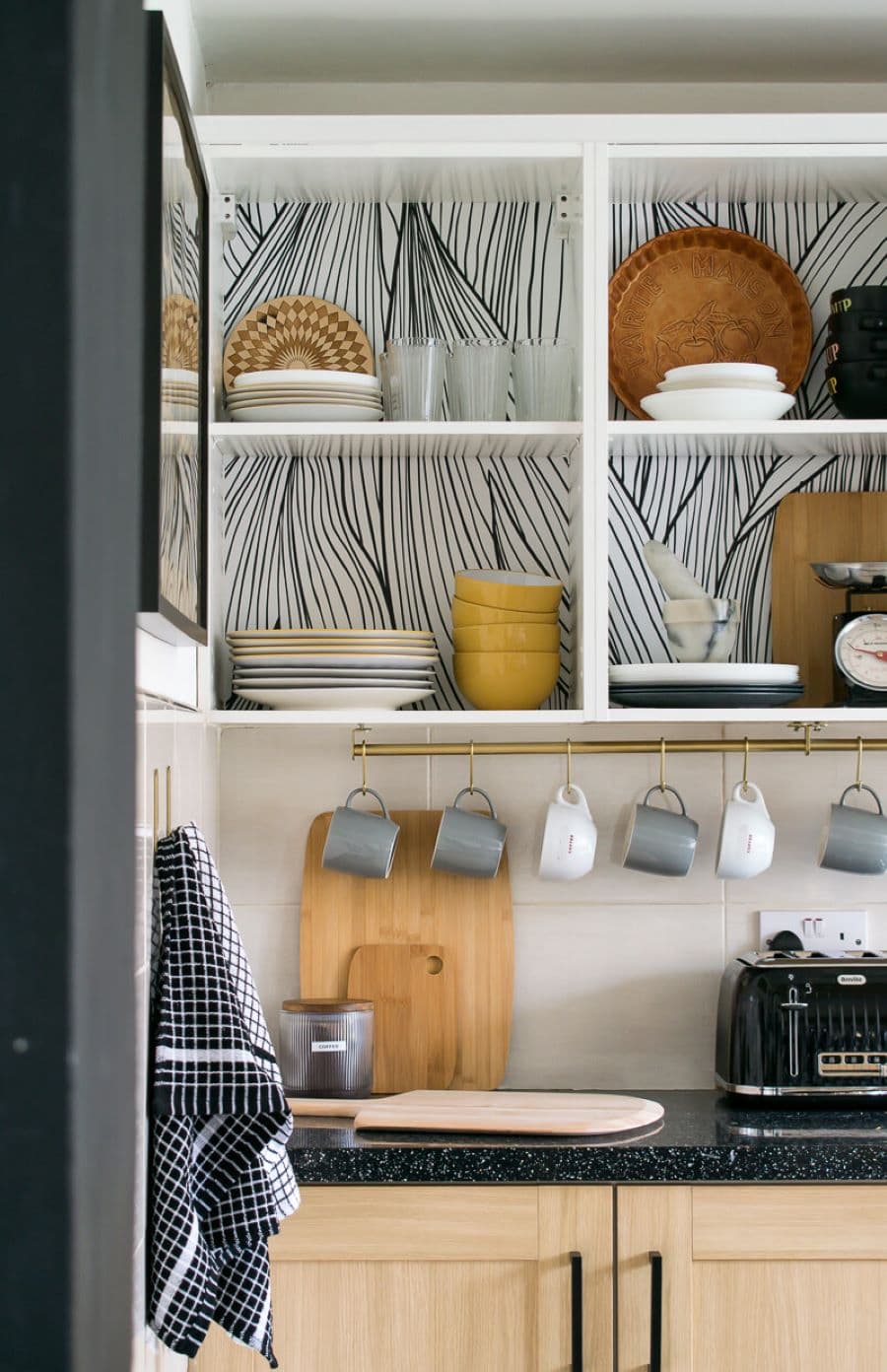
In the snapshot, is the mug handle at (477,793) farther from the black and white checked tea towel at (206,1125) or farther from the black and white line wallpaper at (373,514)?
the black and white checked tea towel at (206,1125)

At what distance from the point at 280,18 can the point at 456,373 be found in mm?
593

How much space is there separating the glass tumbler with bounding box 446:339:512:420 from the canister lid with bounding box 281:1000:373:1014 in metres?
0.92

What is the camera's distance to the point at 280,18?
200cm

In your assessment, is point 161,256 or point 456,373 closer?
point 161,256

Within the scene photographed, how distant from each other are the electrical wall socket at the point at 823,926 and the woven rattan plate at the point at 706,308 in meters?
0.88

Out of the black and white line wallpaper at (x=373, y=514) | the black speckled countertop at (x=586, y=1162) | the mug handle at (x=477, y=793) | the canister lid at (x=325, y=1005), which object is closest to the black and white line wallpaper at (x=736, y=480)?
the black and white line wallpaper at (x=373, y=514)

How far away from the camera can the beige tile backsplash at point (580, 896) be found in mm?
2176

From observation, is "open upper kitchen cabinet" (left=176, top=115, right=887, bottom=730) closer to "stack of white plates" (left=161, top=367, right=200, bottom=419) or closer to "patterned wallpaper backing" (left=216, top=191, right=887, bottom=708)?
"patterned wallpaper backing" (left=216, top=191, right=887, bottom=708)

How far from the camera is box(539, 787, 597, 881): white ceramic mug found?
201 centimetres

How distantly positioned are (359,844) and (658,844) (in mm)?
462

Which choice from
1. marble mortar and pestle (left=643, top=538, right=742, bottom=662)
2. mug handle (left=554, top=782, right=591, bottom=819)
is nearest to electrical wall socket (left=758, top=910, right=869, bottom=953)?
mug handle (left=554, top=782, right=591, bottom=819)

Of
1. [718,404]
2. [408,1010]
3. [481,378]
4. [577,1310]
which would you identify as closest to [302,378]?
[481,378]

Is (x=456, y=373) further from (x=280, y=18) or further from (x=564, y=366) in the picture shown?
(x=280, y=18)

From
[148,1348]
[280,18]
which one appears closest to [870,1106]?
[148,1348]
